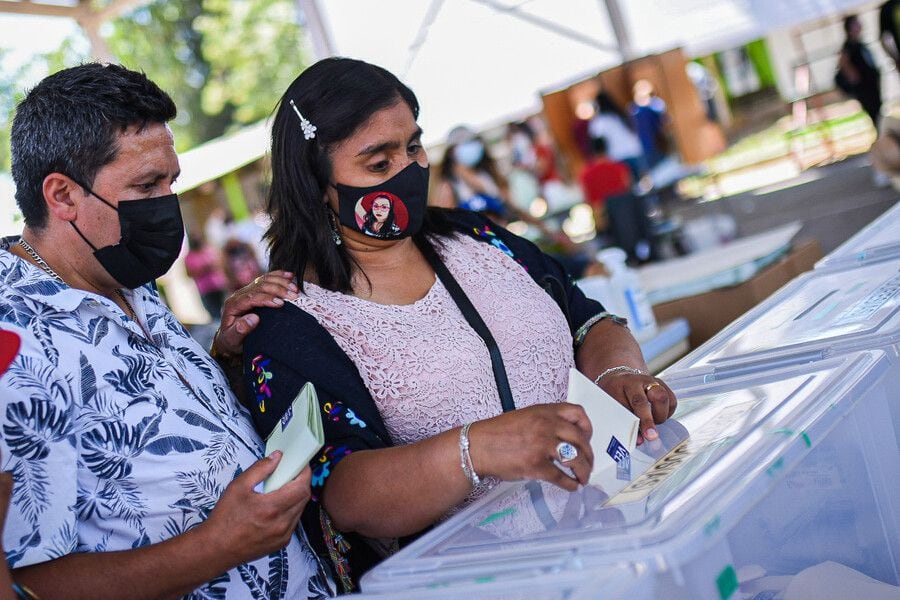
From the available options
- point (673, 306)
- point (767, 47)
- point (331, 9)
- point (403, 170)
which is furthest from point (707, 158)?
point (767, 47)

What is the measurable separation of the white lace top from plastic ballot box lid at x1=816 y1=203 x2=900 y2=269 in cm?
106

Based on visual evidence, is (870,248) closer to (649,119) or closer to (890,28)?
(890,28)

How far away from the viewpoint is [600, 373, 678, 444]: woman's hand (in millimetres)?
1566

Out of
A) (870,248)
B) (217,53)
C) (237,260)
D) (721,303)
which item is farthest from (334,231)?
(217,53)

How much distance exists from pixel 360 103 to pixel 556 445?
0.76 m

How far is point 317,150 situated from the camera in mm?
1771

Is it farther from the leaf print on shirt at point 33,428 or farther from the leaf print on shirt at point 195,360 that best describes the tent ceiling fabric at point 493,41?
the leaf print on shirt at point 33,428

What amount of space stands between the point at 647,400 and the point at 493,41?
8084 mm

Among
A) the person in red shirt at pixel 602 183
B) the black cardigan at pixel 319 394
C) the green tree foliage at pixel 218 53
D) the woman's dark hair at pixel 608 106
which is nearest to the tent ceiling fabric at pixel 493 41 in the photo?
the woman's dark hair at pixel 608 106

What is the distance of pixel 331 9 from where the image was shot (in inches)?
365

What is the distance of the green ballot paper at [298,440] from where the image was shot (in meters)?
1.28

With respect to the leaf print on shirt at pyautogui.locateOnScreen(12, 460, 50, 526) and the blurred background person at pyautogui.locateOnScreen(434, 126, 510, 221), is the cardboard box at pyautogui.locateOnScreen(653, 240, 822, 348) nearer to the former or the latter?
the blurred background person at pyautogui.locateOnScreen(434, 126, 510, 221)

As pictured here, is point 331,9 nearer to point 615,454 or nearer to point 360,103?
point 360,103

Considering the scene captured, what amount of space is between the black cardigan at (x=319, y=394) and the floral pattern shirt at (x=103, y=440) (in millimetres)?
60
